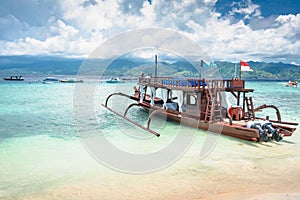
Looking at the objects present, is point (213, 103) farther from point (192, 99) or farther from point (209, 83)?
point (192, 99)

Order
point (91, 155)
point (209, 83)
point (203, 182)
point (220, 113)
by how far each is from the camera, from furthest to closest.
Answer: point (209, 83) → point (220, 113) → point (91, 155) → point (203, 182)

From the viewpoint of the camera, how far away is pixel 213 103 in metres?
15.1

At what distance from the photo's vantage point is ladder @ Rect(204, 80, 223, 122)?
15212 millimetres

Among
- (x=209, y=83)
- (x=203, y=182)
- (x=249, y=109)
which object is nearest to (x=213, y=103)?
(x=209, y=83)

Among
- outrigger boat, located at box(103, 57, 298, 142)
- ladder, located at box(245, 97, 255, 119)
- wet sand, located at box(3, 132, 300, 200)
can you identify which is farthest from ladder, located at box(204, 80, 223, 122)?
wet sand, located at box(3, 132, 300, 200)

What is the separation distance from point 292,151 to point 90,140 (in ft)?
34.7

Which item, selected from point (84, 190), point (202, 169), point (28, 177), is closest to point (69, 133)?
point (28, 177)

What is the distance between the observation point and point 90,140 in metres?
14.5

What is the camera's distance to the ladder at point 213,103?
15212mm

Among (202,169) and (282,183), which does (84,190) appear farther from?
(282,183)

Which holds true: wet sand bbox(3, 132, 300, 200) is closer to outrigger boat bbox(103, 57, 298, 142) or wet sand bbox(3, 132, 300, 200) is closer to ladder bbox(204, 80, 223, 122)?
outrigger boat bbox(103, 57, 298, 142)

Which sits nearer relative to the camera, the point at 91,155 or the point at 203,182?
the point at 203,182

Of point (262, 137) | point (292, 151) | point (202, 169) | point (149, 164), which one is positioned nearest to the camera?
point (202, 169)

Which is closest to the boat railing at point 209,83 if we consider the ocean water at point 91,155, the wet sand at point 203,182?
the ocean water at point 91,155
